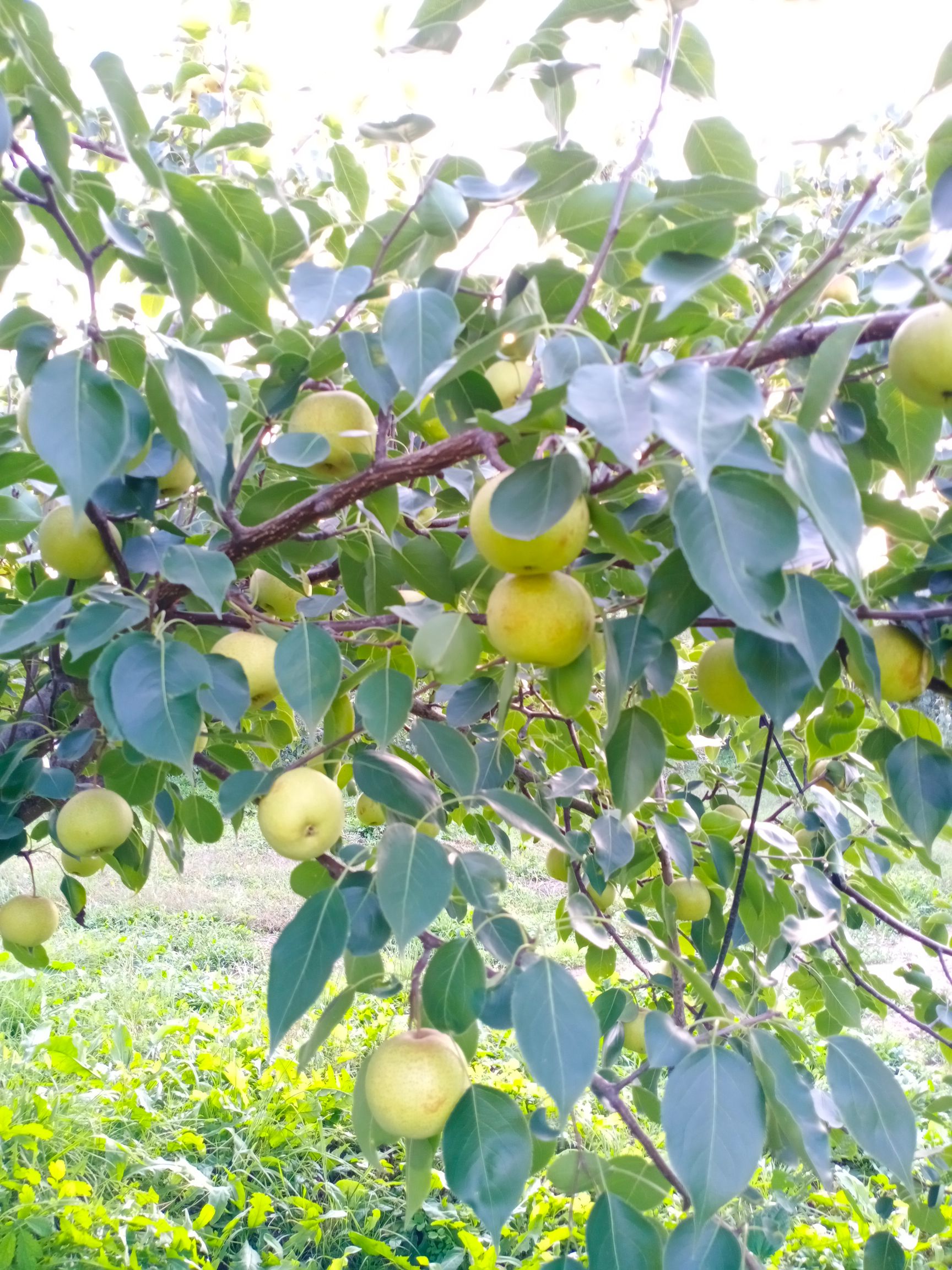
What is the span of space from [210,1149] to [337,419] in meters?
2.99

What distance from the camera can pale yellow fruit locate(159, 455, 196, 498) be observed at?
1121 millimetres

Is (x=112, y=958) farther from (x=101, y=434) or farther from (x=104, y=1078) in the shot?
(x=101, y=434)

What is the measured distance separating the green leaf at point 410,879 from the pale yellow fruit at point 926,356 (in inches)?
22.6

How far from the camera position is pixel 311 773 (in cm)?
110

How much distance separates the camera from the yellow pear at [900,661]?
35.5 inches

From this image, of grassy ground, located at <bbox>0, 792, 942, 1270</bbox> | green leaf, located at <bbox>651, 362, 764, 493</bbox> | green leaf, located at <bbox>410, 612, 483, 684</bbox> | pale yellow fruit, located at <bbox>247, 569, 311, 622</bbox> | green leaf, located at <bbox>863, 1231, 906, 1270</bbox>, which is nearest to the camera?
green leaf, located at <bbox>651, 362, 764, 493</bbox>

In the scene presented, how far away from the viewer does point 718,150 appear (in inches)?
36.6

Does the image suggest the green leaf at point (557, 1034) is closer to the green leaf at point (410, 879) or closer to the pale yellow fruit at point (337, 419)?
the green leaf at point (410, 879)

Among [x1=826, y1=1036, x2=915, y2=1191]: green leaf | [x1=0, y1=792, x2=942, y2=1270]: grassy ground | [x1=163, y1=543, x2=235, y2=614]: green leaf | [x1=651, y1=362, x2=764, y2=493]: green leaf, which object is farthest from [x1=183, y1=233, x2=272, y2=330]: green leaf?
[x1=0, y1=792, x2=942, y2=1270]: grassy ground

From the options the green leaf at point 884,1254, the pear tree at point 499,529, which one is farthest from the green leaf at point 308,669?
the green leaf at point 884,1254

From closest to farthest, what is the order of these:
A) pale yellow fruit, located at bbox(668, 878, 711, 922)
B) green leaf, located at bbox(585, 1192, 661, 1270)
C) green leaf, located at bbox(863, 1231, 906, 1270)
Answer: green leaf, located at bbox(585, 1192, 661, 1270) → green leaf, located at bbox(863, 1231, 906, 1270) → pale yellow fruit, located at bbox(668, 878, 711, 922)

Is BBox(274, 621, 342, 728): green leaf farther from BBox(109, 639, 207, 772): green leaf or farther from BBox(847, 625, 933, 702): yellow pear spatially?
BBox(847, 625, 933, 702): yellow pear

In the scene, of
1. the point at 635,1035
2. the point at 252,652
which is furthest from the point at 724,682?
the point at 635,1035

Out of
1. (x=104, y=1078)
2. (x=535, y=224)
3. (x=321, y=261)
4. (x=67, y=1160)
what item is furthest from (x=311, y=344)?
(x=104, y=1078)
